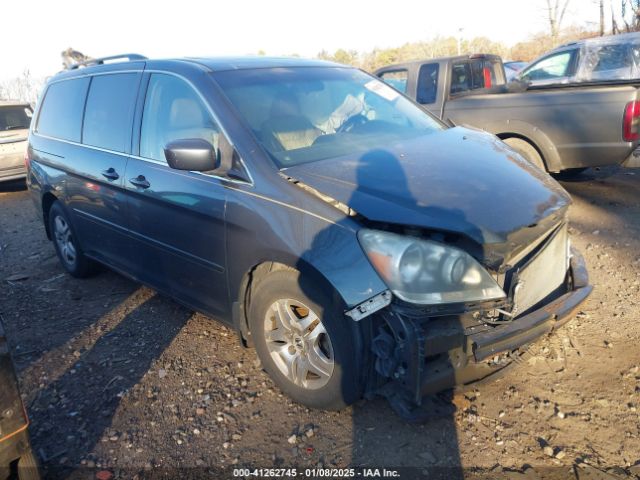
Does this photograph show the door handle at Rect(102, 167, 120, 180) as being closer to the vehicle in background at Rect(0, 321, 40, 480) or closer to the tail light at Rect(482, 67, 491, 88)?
the vehicle in background at Rect(0, 321, 40, 480)

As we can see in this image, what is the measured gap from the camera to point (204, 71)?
10.9 feet

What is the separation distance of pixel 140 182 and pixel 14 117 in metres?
8.11

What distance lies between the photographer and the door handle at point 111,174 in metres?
3.80

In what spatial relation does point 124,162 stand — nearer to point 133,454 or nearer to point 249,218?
point 249,218

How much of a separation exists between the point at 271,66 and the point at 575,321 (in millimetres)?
2761

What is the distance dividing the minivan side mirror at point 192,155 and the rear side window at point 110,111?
1082 mm

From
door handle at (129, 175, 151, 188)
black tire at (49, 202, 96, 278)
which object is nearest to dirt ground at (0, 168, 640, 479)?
black tire at (49, 202, 96, 278)

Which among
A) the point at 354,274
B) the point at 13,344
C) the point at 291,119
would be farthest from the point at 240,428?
the point at 13,344

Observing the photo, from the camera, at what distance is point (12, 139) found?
963 centimetres

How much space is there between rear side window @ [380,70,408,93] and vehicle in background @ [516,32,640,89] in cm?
184

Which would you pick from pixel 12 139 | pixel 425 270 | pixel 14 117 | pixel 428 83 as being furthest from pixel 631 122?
pixel 14 117

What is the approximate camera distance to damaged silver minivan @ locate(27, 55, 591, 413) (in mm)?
2381

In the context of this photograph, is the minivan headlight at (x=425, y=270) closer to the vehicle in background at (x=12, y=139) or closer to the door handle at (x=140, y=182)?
the door handle at (x=140, y=182)

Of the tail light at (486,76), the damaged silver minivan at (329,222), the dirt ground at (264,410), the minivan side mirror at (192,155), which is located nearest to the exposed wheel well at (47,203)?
the damaged silver minivan at (329,222)
